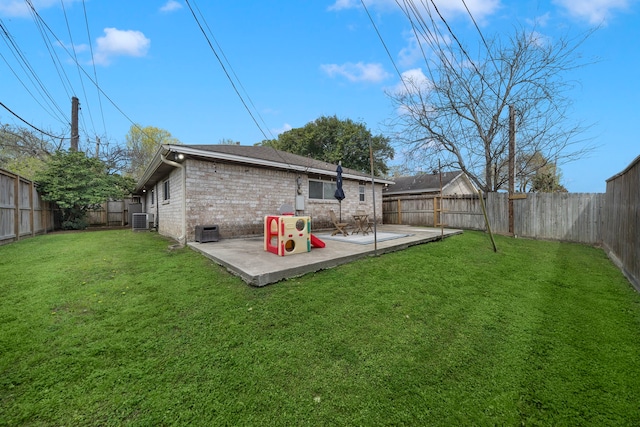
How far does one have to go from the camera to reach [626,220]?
4.74 metres

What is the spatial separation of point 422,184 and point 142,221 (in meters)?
17.9

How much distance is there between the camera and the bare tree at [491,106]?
993 cm

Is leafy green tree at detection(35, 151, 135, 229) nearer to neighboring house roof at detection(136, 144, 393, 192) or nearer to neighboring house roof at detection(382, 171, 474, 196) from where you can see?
neighboring house roof at detection(136, 144, 393, 192)

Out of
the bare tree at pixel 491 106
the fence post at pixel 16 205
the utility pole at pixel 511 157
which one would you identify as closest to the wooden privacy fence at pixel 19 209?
the fence post at pixel 16 205

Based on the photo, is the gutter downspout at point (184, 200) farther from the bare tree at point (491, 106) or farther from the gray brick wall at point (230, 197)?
the bare tree at point (491, 106)

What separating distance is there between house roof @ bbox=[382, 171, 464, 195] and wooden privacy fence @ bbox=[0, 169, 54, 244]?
17.8 m

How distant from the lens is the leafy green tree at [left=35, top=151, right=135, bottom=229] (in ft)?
37.3

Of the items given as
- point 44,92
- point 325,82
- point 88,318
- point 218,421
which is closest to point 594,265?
point 218,421

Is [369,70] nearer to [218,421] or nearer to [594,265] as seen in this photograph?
[594,265]

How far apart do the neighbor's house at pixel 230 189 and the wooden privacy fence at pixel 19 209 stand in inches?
139

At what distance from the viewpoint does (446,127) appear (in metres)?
11.9

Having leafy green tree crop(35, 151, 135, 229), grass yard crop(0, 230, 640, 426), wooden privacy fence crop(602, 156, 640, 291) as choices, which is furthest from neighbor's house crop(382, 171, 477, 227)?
leafy green tree crop(35, 151, 135, 229)

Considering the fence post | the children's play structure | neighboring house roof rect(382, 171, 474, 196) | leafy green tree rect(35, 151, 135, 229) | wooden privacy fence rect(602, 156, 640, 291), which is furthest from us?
neighboring house roof rect(382, 171, 474, 196)

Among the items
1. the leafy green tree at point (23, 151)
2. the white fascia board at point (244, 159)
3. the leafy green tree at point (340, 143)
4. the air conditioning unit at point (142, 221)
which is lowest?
the air conditioning unit at point (142, 221)
